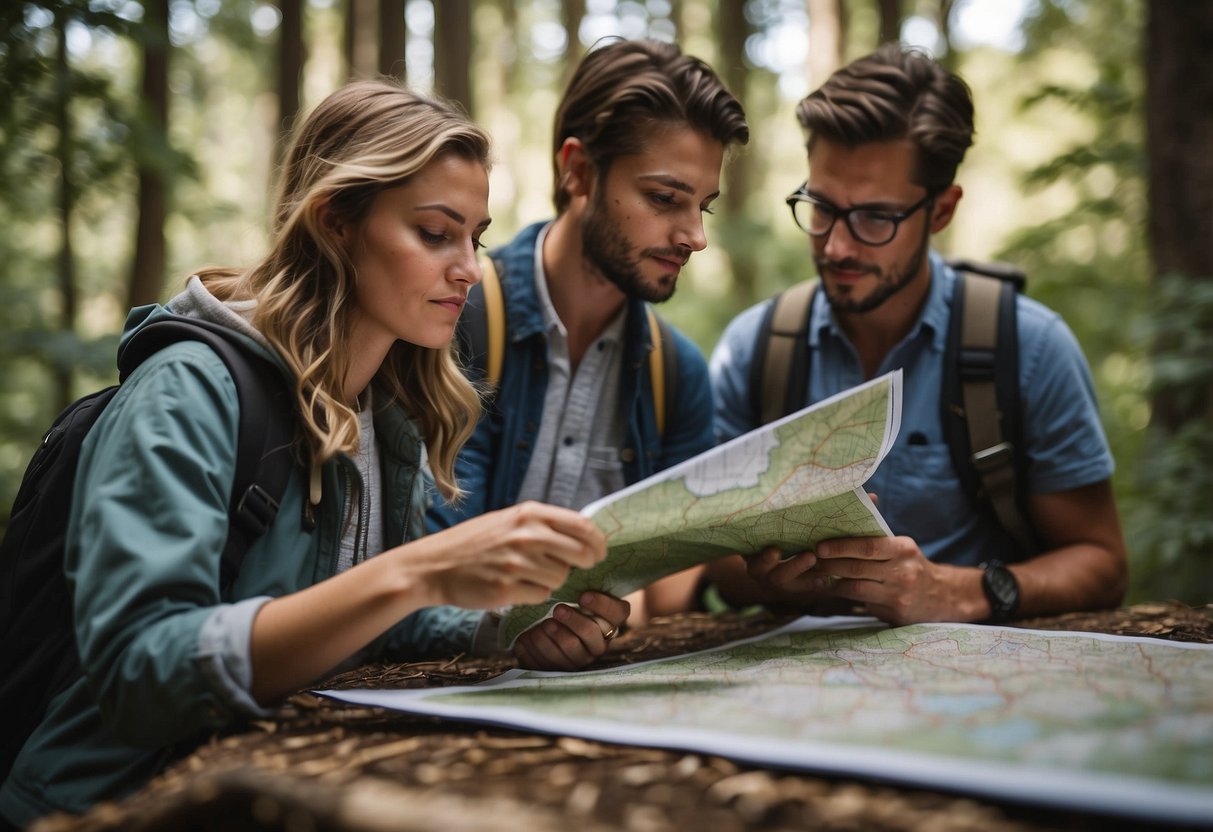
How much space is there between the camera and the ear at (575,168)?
360cm

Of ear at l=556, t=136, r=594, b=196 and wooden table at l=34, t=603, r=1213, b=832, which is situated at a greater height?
ear at l=556, t=136, r=594, b=196

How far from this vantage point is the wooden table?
4.40 feet

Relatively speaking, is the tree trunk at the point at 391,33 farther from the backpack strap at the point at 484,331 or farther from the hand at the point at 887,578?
the hand at the point at 887,578

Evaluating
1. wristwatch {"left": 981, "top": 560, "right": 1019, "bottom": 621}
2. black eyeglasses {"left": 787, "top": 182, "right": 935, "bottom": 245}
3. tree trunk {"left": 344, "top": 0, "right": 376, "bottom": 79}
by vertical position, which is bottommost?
wristwatch {"left": 981, "top": 560, "right": 1019, "bottom": 621}

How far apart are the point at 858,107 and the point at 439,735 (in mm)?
2891

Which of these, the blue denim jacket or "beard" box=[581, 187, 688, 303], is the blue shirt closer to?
the blue denim jacket

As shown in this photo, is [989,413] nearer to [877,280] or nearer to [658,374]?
[877,280]

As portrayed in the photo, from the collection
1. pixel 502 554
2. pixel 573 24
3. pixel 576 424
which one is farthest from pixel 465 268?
pixel 573 24

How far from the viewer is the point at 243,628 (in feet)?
5.76

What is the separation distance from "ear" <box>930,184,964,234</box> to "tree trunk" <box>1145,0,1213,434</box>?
2055mm

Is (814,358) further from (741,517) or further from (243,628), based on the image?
(243,628)

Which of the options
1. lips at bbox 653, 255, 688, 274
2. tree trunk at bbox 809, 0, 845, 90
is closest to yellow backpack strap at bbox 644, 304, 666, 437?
lips at bbox 653, 255, 688, 274

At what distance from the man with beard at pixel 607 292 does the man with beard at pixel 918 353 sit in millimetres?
430

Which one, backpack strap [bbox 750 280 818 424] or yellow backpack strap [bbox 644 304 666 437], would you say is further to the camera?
backpack strap [bbox 750 280 818 424]
